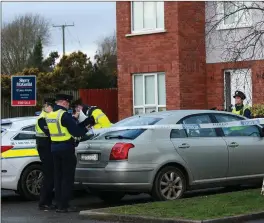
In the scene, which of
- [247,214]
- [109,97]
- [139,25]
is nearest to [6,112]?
[109,97]

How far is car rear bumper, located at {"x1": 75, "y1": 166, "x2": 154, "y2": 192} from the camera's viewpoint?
10.9 meters

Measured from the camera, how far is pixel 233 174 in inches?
473

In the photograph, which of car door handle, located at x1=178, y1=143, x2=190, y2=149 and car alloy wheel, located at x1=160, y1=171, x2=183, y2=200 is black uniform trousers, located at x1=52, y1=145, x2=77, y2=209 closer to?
car alloy wheel, located at x1=160, y1=171, x2=183, y2=200

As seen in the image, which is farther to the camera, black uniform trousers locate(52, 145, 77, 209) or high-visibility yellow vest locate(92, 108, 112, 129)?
high-visibility yellow vest locate(92, 108, 112, 129)

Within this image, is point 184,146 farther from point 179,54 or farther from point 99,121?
point 179,54

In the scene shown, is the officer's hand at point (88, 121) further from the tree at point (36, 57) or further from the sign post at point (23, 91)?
the tree at point (36, 57)

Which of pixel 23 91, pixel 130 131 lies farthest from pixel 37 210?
pixel 23 91

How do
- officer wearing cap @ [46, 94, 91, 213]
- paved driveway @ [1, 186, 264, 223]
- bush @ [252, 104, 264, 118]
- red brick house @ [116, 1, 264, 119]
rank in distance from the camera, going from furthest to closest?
red brick house @ [116, 1, 264, 119]
bush @ [252, 104, 264, 118]
officer wearing cap @ [46, 94, 91, 213]
paved driveway @ [1, 186, 264, 223]

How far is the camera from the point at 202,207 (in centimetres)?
1001

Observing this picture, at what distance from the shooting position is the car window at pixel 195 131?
1161 cm

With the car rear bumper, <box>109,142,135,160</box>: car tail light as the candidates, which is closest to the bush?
the car rear bumper

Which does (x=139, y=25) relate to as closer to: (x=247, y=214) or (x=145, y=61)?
(x=145, y=61)

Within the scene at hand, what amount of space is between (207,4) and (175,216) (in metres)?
11.5

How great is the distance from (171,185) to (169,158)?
477 millimetres
